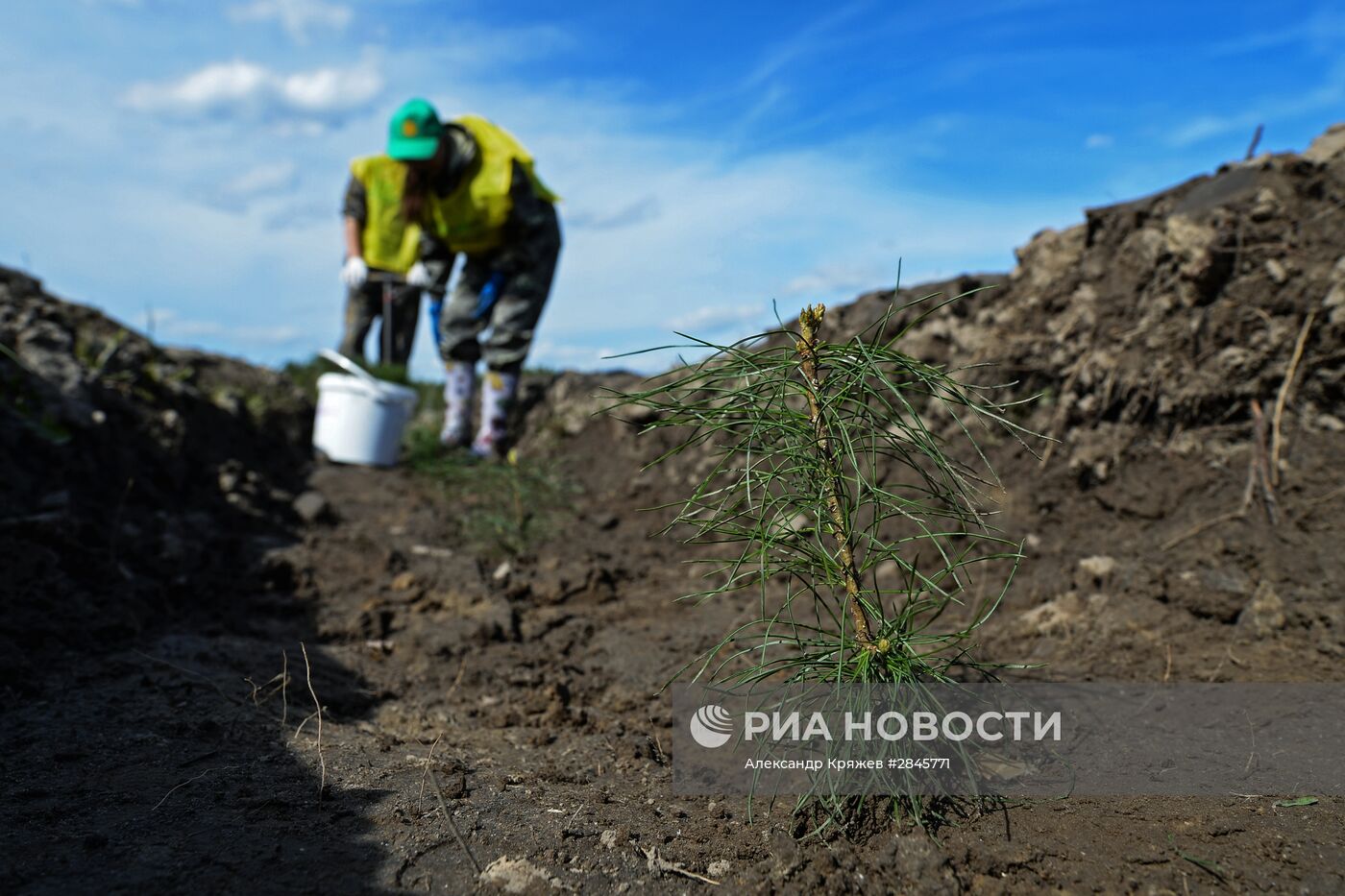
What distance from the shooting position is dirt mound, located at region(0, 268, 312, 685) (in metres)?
3.06

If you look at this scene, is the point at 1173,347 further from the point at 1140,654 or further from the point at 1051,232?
the point at 1140,654

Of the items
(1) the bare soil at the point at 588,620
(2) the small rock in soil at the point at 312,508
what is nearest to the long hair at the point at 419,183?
(1) the bare soil at the point at 588,620

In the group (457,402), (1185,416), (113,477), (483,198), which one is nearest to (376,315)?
(457,402)

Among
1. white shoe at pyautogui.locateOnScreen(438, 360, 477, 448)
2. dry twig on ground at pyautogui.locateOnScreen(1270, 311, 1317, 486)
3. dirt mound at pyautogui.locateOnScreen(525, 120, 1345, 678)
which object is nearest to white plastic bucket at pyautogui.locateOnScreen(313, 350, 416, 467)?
white shoe at pyautogui.locateOnScreen(438, 360, 477, 448)

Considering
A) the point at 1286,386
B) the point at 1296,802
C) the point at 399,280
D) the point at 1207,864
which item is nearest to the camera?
the point at 1207,864

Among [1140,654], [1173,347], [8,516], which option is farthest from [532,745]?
[1173,347]

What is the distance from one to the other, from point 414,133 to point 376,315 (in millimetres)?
3168

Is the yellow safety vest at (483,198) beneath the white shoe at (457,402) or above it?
above

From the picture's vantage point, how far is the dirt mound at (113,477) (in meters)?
3.06

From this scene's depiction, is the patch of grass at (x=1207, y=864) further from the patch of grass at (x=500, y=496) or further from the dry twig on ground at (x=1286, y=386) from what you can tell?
the patch of grass at (x=500, y=496)

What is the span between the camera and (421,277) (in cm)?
691

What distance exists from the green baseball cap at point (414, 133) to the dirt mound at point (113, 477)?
85.7 inches

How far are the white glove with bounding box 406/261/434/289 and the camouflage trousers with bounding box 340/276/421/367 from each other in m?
1.43

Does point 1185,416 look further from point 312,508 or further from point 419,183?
point 419,183
